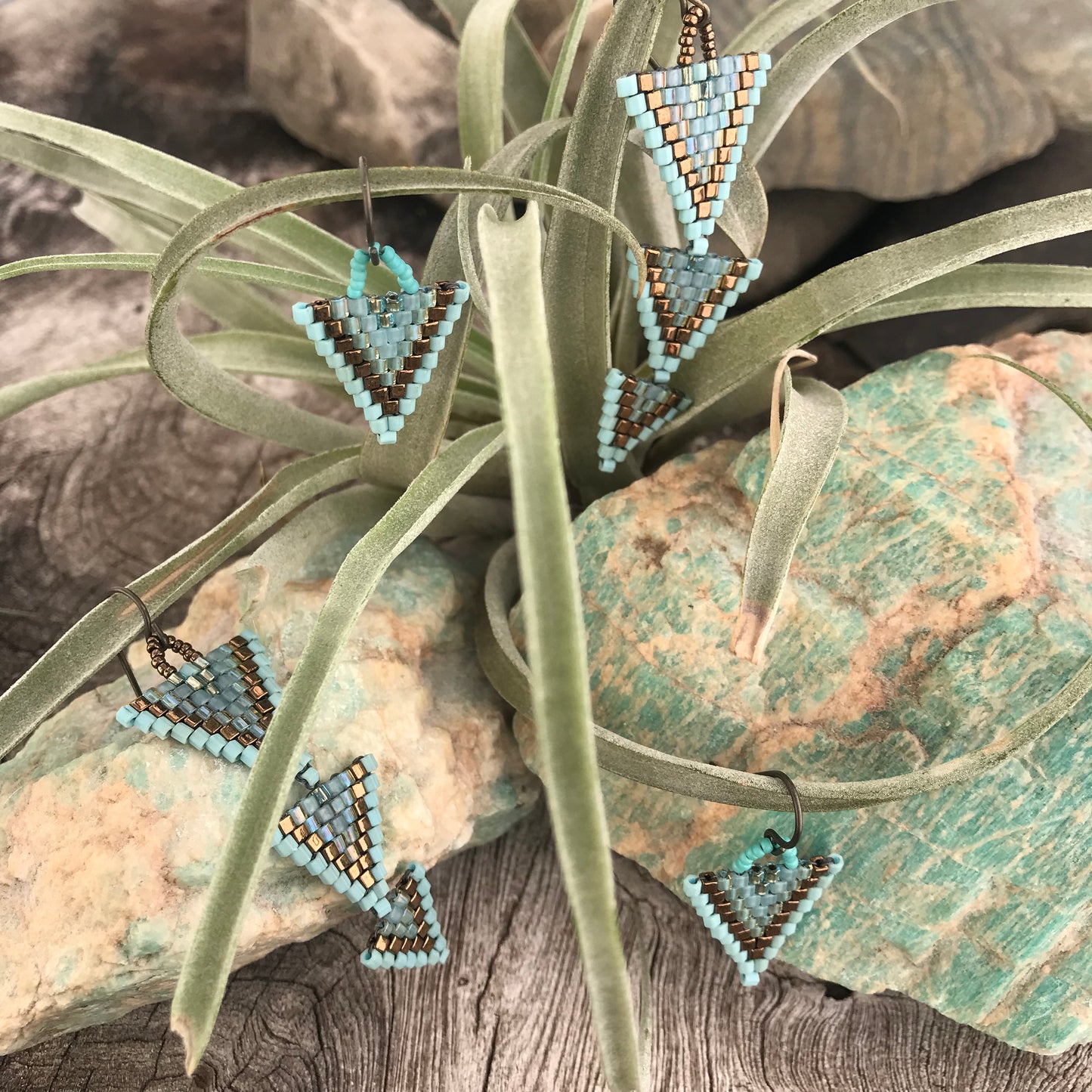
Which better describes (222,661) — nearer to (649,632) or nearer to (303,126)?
(649,632)

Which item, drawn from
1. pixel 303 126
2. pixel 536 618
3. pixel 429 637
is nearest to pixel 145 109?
pixel 303 126

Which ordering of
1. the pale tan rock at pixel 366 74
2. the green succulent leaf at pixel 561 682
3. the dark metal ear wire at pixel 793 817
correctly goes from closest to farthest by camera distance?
the green succulent leaf at pixel 561 682 → the dark metal ear wire at pixel 793 817 → the pale tan rock at pixel 366 74

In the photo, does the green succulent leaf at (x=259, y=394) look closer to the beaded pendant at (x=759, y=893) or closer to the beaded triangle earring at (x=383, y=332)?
the beaded triangle earring at (x=383, y=332)

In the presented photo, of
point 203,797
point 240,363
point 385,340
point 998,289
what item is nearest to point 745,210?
point 998,289

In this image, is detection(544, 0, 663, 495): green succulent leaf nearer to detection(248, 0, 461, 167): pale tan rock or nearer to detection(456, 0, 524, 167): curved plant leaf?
detection(456, 0, 524, 167): curved plant leaf

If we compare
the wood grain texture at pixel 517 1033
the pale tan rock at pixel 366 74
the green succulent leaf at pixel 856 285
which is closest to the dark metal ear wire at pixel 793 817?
the wood grain texture at pixel 517 1033
